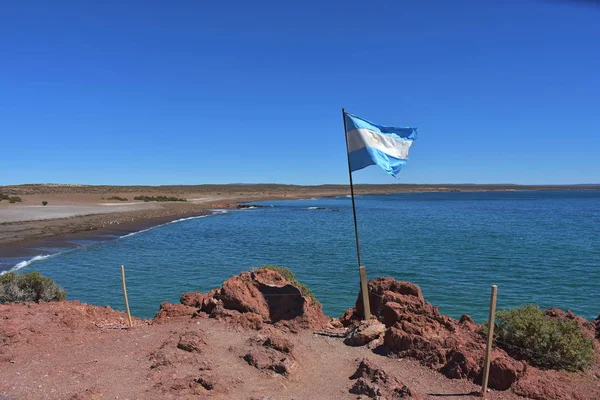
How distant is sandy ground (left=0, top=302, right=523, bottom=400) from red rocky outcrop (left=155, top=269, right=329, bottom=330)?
1.14ft

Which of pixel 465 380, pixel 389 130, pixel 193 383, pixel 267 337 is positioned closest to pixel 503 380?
pixel 465 380

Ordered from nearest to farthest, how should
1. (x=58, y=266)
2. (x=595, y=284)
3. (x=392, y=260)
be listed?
(x=595, y=284) → (x=58, y=266) → (x=392, y=260)

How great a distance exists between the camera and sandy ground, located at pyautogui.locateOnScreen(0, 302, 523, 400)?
6.76m

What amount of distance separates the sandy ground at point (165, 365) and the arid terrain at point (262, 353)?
0.07ft

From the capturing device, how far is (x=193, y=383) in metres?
6.79

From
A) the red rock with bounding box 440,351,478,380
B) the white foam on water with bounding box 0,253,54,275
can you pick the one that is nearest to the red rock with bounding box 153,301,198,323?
the red rock with bounding box 440,351,478,380

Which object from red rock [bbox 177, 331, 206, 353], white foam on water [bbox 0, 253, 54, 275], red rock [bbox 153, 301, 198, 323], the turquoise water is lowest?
the turquoise water

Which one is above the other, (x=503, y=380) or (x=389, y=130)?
(x=389, y=130)

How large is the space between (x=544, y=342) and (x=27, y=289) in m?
13.3

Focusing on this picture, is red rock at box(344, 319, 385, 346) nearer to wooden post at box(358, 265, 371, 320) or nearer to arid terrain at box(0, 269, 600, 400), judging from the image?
arid terrain at box(0, 269, 600, 400)

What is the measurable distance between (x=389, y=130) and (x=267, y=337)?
5.39 m

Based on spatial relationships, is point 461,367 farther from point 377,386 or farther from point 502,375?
point 377,386

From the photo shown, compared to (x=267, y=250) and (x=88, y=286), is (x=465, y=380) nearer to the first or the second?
(x=88, y=286)

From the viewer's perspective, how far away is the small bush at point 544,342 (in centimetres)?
803
